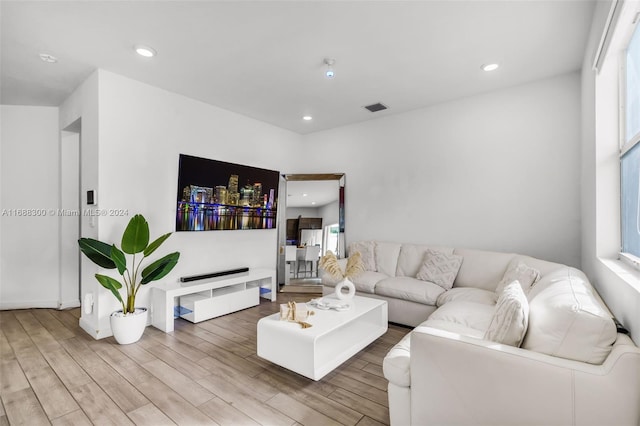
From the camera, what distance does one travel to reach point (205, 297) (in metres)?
3.74

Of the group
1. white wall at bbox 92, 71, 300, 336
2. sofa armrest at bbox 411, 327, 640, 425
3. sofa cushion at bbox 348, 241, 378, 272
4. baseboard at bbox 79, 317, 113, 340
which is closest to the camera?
sofa armrest at bbox 411, 327, 640, 425

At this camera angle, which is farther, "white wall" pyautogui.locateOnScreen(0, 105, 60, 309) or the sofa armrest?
"white wall" pyautogui.locateOnScreen(0, 105, 60, 309)

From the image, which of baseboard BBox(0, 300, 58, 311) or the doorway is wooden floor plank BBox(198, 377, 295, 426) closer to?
the doorway

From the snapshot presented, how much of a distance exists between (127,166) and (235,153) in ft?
4.82

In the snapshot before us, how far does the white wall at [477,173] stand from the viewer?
3320 mm

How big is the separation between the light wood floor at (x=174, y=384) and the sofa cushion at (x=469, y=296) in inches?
24.1

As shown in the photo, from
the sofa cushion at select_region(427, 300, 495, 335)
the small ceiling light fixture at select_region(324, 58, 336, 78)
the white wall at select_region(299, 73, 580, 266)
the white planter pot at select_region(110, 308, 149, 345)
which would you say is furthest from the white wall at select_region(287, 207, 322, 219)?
the sofa cushion at select_region(427, 300, 495, 335)

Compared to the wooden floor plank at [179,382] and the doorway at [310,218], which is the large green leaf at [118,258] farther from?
the doorway at [310,218]

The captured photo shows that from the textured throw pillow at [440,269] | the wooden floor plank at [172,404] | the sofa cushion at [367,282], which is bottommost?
the wooden floor plank at [172,404]

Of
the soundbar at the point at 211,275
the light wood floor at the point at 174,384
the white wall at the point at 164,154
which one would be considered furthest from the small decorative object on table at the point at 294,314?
the white wall at the point at 164,154

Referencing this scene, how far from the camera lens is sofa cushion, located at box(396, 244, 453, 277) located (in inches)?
155

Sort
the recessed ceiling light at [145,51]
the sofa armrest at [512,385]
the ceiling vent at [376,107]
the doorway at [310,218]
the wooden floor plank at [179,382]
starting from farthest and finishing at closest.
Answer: the doorway at [310,218]
the ceiling vent at [376,107]
the recessed ceiling light at [145,51]
the wooden floor plank at [179,382]
the sofa armrest at [512,385]

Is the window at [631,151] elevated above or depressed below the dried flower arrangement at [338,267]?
above

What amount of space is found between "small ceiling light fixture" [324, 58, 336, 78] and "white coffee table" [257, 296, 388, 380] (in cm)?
229
